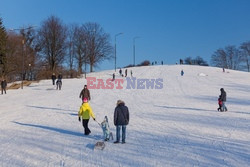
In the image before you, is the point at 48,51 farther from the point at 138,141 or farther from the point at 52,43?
the point at 138,141

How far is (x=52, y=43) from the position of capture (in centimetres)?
6650

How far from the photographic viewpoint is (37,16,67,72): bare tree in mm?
66606

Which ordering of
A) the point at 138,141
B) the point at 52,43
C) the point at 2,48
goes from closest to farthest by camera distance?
1. the point at 138,141
2. the point at 2,48
3. the point at 52,43

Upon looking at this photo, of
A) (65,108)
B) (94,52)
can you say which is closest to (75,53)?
(94,52)

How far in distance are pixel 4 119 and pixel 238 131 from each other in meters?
12.3

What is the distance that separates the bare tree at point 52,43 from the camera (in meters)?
66.6

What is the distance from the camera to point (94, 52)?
260 feet

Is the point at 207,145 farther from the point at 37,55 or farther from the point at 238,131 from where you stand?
the point at 37,55

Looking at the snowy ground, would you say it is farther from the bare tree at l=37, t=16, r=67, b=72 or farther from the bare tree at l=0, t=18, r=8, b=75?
the bare tree at l=37, t=16, r=67, b=72

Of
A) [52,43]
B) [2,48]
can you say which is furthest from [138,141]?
[52,43]

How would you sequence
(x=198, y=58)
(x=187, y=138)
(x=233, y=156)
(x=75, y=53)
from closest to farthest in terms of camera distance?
(x=233, y=156), (x=187, y=138), (x=75, y=53), (x=198, y=58)

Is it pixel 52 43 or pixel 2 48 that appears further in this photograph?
pixel 52 43

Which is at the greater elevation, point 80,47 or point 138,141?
point 80,47

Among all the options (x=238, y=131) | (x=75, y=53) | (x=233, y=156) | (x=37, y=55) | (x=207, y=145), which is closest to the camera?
(x=233, y=156)
